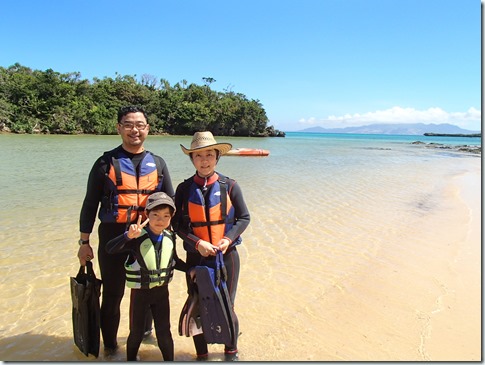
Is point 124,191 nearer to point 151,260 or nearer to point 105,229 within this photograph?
point 105,229

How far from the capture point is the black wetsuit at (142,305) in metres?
2.40

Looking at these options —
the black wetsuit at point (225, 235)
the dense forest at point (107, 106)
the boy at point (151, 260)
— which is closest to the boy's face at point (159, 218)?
the boy at point (151, 260)

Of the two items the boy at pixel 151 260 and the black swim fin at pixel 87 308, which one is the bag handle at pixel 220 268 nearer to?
the boy at pixel 151 260

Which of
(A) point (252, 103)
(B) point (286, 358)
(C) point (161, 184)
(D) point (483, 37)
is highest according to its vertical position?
(A) point (252, 103)

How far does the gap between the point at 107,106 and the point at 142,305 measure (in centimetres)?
5764

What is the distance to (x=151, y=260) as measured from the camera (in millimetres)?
2418

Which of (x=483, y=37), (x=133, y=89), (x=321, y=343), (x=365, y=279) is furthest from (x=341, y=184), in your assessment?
(x=133, y=89)

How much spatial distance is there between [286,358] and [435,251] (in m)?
3.72

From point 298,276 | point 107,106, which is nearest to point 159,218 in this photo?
point 298,276

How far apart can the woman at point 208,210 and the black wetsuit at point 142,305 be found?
7.7 inches

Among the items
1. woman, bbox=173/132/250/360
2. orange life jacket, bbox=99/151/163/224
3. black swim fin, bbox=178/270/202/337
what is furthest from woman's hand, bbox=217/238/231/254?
orange life jacket, bbox=99/151/163/224

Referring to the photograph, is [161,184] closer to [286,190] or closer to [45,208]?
[45,208]

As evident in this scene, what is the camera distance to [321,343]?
3.16 meters

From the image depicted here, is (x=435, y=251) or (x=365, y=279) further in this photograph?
(x=435, y=251)
